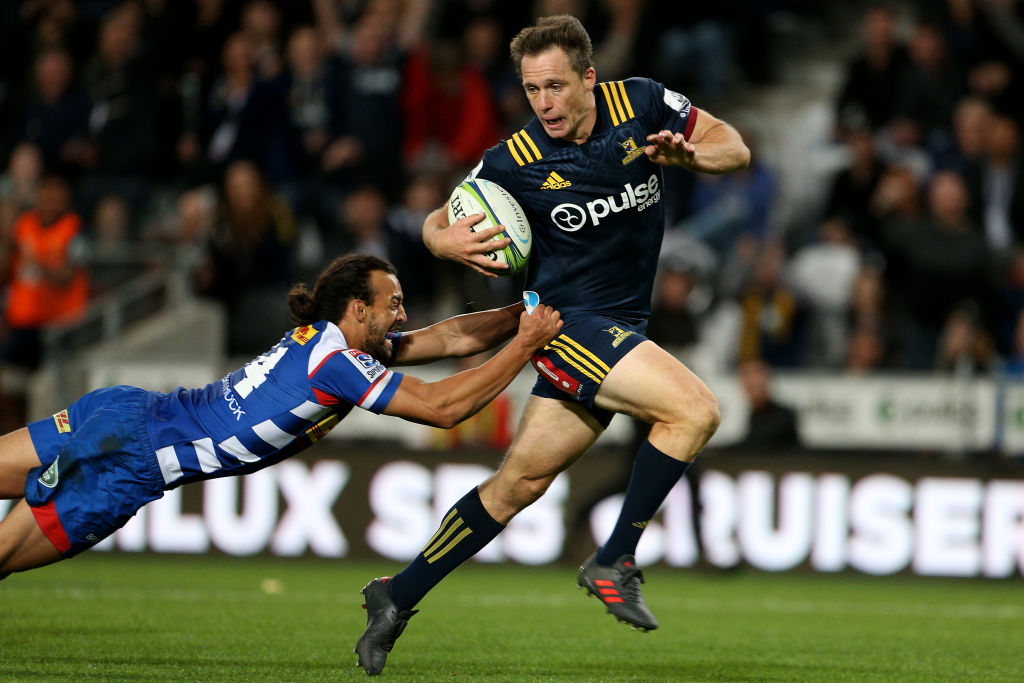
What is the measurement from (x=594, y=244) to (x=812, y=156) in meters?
8.68

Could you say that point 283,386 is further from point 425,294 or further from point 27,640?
point 425,294

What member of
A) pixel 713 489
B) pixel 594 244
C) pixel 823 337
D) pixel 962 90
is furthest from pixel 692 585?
pixel 962 90

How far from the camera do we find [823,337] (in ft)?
39.0

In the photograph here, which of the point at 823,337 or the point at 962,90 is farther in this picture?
the point at 962,90

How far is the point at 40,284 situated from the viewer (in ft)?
38.1

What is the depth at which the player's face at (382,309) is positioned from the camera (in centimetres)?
568

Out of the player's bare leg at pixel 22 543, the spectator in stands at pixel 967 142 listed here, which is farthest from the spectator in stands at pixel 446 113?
the player's bare leg at pixel 22 543

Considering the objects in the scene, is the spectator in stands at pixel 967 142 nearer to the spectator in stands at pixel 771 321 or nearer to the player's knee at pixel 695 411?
the spectator in stands at pixel 771 321

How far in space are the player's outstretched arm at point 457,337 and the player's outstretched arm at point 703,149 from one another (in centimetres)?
103

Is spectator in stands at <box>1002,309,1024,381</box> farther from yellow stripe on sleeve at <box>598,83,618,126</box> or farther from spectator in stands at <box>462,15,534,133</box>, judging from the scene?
yellow stripe on sleeve at <box>598,83,618,126</box>

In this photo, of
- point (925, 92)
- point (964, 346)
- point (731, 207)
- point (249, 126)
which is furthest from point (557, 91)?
point (925, 92)

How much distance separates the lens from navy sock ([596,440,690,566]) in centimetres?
551

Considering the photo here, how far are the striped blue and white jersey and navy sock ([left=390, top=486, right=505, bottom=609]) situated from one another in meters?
0.65

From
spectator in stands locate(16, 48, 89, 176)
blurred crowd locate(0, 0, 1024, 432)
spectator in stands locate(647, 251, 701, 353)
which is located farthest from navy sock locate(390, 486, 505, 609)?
spectator in stands locate(16, 48, 89, 176)
